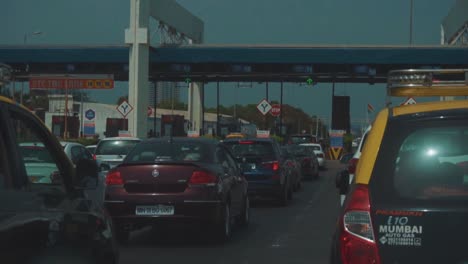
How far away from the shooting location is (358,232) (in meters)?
4.46

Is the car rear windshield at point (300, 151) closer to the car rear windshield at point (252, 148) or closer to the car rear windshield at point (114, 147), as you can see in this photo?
the car rear windshield at point (114, 147)

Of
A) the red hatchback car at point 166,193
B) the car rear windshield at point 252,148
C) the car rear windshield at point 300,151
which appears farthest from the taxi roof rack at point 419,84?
the car rear windshield at point 300,151

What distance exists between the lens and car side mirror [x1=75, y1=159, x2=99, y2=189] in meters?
5.44

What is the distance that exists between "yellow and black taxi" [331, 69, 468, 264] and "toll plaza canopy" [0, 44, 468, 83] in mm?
33879

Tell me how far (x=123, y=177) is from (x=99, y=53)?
30026mm

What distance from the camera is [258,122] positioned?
5468 inches

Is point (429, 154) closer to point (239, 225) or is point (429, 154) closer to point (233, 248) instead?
point (233, 248)

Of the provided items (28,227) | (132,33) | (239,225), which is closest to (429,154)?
(28,227)

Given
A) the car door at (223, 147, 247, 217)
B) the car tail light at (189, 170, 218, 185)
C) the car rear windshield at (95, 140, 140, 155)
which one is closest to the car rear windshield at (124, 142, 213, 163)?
the car tail light at (189, 170, 218, 185)

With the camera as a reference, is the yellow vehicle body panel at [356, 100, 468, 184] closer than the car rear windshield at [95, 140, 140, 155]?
Yes

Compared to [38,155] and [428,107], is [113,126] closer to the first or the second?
[38,155]

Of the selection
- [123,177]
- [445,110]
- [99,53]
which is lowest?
[123,177]

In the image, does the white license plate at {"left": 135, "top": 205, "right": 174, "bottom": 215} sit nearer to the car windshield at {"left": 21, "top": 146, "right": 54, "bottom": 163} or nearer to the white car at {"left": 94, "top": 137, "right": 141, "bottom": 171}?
the car windshield at {"left": 21, "top": 146, "right": 54, "bottom": 163}

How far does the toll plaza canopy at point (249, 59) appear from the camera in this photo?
1531 inches
